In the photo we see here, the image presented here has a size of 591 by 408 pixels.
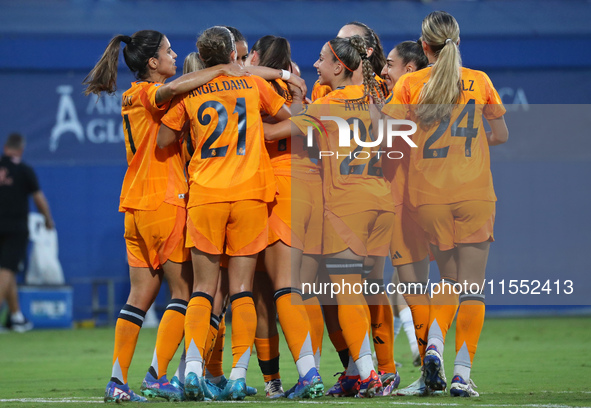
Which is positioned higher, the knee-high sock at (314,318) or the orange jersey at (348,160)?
the orange jersey at (348,160)

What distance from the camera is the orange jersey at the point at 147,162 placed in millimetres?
5281

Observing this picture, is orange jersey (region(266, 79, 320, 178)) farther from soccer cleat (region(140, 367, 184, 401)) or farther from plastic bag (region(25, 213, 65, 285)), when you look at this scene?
plastic bag (region(25, 213, 65, 285))

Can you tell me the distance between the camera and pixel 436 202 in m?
5.34

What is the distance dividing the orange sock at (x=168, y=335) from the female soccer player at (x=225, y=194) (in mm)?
239

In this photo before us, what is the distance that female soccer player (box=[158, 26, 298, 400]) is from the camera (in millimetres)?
5043

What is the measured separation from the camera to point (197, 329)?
197 inches

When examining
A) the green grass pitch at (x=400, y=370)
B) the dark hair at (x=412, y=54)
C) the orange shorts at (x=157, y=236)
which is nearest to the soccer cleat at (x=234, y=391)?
the green grass pitch at (x=400, y=370)

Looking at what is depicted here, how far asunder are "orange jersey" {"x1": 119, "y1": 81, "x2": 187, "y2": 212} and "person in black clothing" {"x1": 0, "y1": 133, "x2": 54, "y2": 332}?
6563 millimetres

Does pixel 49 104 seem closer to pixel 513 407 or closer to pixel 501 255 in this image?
pixel 501 255

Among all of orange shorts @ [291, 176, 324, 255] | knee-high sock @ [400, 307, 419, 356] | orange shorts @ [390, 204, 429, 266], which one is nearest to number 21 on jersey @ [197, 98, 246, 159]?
orange shorts @ [291, 176, 324, 255]

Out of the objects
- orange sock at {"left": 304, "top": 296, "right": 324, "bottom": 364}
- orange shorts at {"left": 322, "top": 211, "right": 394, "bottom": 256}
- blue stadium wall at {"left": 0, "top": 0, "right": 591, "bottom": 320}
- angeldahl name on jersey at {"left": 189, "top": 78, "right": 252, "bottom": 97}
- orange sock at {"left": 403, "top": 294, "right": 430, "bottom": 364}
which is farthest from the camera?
blue stadium wall at {"left": 0, "top": 0, "right": 591, "bottom": 320}

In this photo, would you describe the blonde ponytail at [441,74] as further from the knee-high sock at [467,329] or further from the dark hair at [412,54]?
the knee-high sock at [467,329]

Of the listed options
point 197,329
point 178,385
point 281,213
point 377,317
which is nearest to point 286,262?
point 281,213

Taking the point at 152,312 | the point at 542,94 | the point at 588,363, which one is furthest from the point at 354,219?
the point at 542,94
